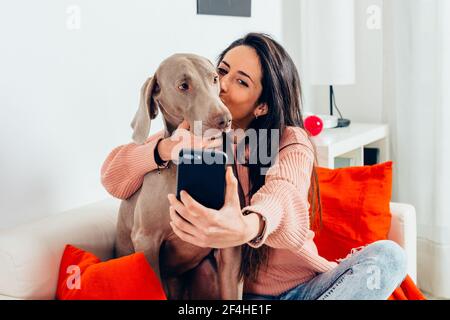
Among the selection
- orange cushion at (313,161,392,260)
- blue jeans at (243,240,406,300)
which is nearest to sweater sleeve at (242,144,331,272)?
blue jeans at (243,240,406,300)

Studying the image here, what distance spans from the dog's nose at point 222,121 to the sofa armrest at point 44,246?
1.51ft

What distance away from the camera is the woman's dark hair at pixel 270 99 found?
1359 millimetres

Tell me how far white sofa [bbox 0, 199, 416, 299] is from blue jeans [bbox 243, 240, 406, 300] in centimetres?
38

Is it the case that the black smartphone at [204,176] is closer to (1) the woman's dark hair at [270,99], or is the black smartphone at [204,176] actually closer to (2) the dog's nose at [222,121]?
(2) the dog's nose at [222,121]

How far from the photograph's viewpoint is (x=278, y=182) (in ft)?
3.93

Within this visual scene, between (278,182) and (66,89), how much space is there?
65cm

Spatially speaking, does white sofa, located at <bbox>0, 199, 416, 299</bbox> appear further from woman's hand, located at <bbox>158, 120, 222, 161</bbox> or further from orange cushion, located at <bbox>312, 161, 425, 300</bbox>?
orange cushion, located at <bbox>312, 161, 425, 300</bbox>

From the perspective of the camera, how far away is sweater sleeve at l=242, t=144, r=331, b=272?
3.65ft

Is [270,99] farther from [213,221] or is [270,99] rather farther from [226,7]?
[226,7]

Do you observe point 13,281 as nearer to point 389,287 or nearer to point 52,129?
point 52,129

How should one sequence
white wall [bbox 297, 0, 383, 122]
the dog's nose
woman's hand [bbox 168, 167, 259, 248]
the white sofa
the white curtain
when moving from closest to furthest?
woman's hand [bbox 168, 167, 259, 248] → the dog's nose → the white sofa → the white curtain → white wall [bbox 297, 0, 383, 122]

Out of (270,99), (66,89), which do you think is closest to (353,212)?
(270,99)

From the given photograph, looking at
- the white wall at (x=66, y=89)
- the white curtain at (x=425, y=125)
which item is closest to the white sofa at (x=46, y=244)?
the white wall at (x=66, y=89)
